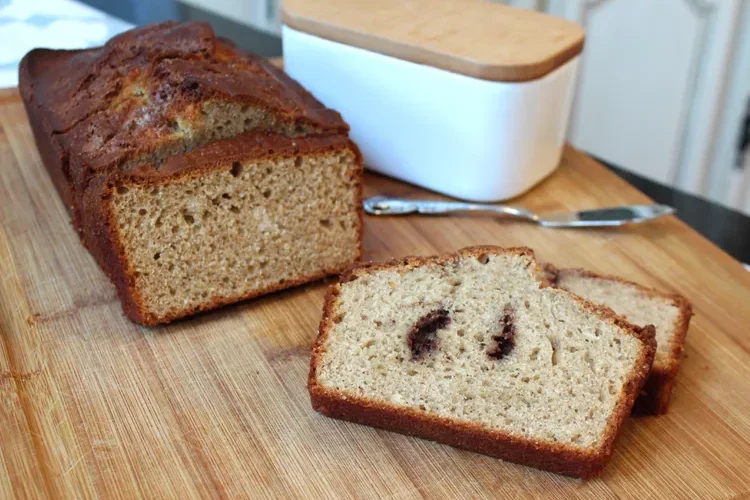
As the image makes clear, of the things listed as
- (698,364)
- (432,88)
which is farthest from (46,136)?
(698,364)

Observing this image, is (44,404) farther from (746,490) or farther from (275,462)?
(746,490)

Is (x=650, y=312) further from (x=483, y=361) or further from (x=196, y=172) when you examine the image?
(x=196, y=172)

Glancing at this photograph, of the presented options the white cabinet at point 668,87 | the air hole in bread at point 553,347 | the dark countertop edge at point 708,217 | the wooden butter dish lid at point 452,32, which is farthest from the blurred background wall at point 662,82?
the air hole in bread at point 553,347

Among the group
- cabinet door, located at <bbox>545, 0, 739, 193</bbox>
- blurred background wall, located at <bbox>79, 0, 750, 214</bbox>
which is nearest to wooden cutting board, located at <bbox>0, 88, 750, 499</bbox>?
blurred background wall, located at <bbox>79, 0, 750, 214</bbox>

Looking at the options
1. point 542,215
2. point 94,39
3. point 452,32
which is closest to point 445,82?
point 452,32

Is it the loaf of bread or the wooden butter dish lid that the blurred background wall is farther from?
the loaf of bread

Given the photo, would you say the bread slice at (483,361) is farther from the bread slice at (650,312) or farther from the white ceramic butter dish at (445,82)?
the white ceramic butter dish at (445,82)
